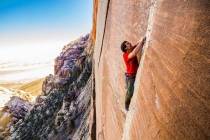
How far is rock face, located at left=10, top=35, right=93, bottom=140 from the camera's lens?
36219 mm

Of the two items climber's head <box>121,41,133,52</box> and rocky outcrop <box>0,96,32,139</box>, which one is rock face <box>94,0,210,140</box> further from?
rocky outcrop <box>0,96,32,139</box>

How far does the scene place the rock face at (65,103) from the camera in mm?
36219

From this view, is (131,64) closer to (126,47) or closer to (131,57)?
(131,57)

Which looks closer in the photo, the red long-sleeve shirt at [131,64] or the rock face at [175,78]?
the rock face at [175,78]

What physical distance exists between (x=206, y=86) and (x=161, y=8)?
3.41 m

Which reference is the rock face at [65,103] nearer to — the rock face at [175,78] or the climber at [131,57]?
the climber at [131,57]

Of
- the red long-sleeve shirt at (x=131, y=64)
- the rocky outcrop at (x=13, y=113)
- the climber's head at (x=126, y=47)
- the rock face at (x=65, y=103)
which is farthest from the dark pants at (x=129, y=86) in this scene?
the rocky outcrop at (x=13, y=113)

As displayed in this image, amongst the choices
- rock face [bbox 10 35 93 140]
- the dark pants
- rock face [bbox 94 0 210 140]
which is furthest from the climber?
rock face [bbox 10 35 93 140]

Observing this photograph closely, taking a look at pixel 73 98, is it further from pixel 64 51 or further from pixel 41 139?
pixel 64 51

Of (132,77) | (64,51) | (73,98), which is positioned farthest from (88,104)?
(132,77)

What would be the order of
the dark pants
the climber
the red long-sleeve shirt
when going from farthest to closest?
the dark pants
the red long-sleeve shirt
the climber

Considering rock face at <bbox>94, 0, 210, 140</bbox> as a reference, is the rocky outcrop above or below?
below

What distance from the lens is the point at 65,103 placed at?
3966cm

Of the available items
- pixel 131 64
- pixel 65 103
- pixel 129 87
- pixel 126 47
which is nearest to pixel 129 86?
pixel 129 87
